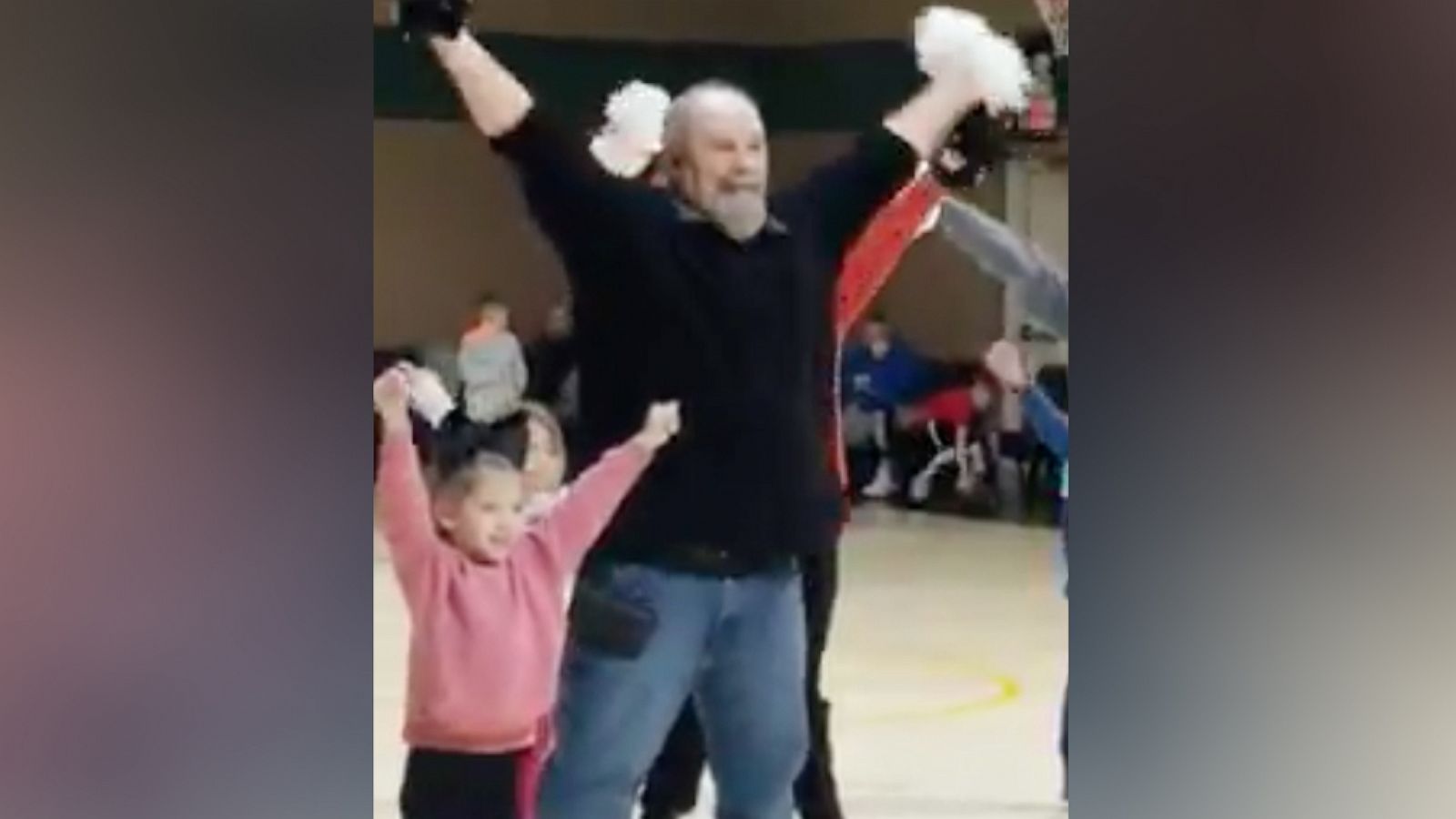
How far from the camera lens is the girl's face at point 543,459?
1.47 m

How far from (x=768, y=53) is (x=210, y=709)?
589mm

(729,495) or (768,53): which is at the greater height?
(768,53)

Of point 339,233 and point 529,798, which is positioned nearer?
point 339,233

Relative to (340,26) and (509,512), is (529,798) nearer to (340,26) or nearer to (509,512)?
(509,512)

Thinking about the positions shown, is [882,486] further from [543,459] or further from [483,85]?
[483,85]

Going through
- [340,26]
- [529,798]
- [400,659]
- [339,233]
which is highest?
[340,26]

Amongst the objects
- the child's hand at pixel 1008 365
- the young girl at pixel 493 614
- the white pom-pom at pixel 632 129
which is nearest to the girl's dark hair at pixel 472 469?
the young girl at pixel 493 614

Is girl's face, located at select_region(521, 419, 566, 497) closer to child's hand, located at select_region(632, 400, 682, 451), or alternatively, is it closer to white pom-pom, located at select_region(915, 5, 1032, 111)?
child's hand, located at select_region(632, 400, 682, 451)

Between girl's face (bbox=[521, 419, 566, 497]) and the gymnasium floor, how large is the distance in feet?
0.45

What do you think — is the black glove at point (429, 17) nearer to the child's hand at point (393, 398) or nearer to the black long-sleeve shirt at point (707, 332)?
the black long-sleeve shirt at point (707, 332)

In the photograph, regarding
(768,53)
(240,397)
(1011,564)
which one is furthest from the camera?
(1011,564)

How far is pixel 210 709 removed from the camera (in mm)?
1334

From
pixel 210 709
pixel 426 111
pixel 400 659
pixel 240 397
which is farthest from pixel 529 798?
pixel 426 111

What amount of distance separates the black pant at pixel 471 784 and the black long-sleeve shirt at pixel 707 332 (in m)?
0.17
